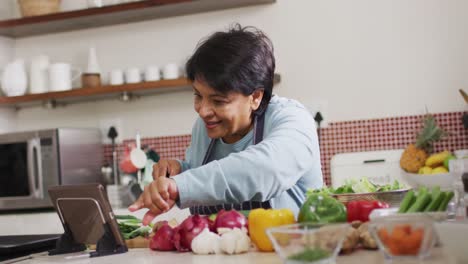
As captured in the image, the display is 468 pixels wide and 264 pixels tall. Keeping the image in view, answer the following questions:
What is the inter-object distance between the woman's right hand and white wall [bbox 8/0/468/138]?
152 cm

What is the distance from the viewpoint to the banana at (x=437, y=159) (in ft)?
10.1

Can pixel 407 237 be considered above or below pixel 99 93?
below

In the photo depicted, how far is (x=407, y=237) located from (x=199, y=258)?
0.51 m

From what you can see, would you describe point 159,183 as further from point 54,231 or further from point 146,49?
point 146,49

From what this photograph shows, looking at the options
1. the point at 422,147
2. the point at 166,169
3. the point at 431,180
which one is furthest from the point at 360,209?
the point at 422,147

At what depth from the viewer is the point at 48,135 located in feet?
11.8

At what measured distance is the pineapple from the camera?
10.6 feet

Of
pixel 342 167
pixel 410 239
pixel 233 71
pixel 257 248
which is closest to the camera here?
pixel 410 239

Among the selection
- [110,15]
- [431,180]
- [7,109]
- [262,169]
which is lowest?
[431,180]

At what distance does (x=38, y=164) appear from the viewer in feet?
11.9

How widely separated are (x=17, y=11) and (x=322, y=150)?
211 centimetres

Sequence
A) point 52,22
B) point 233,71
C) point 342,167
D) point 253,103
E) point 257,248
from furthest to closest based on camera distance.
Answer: point 52,22 → point 342,167 → point 253,103 → point 233,71 → point 257,248

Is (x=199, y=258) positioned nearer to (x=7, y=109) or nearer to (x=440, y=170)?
(x=440, y=170)

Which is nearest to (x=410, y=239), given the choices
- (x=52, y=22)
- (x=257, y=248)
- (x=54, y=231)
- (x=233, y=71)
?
(x=257, y=248)
